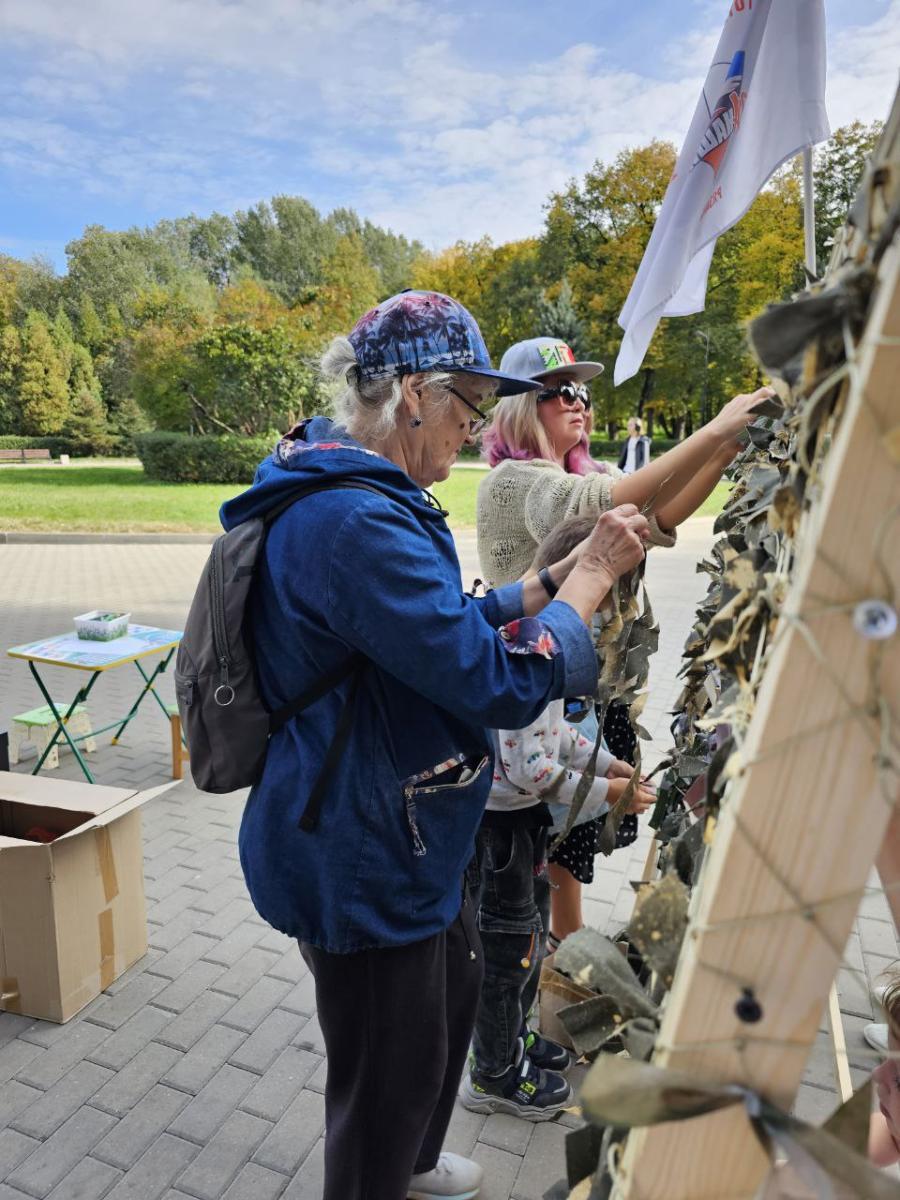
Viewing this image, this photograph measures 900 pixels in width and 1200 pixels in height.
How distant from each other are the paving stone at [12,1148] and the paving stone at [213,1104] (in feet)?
1.21

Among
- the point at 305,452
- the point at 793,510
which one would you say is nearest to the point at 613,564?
the point at 305,452

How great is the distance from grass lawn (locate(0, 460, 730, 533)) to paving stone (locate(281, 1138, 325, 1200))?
32.0 ft

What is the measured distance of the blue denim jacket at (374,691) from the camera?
1292 mm

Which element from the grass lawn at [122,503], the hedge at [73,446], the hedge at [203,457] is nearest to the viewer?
the grass lawn at [122,503]

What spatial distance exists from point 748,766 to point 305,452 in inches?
41.4

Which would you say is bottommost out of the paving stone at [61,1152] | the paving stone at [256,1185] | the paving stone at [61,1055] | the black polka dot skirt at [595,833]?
the paving stone at [61,1055]

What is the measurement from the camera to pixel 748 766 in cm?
61

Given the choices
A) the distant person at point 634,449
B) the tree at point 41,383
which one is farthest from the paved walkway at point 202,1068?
the tree at point 41,383

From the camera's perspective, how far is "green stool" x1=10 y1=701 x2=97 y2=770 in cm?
458

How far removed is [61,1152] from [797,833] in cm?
245

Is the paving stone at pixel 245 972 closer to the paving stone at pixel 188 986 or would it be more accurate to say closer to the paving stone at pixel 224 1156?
the paving stone at pixel 188 986

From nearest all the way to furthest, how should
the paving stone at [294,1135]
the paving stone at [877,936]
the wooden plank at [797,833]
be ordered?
1. the wooden plank at [797,833]
2. the paving stone at [294,1135]
3. the paving stone at [877,936]

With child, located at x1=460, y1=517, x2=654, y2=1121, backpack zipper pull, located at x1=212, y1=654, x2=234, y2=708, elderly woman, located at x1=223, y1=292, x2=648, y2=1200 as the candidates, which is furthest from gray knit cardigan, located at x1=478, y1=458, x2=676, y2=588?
backpack zipper pull, located at x1=212, y1=654, x2=234, y2=708

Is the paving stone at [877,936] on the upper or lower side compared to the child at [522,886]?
lower
